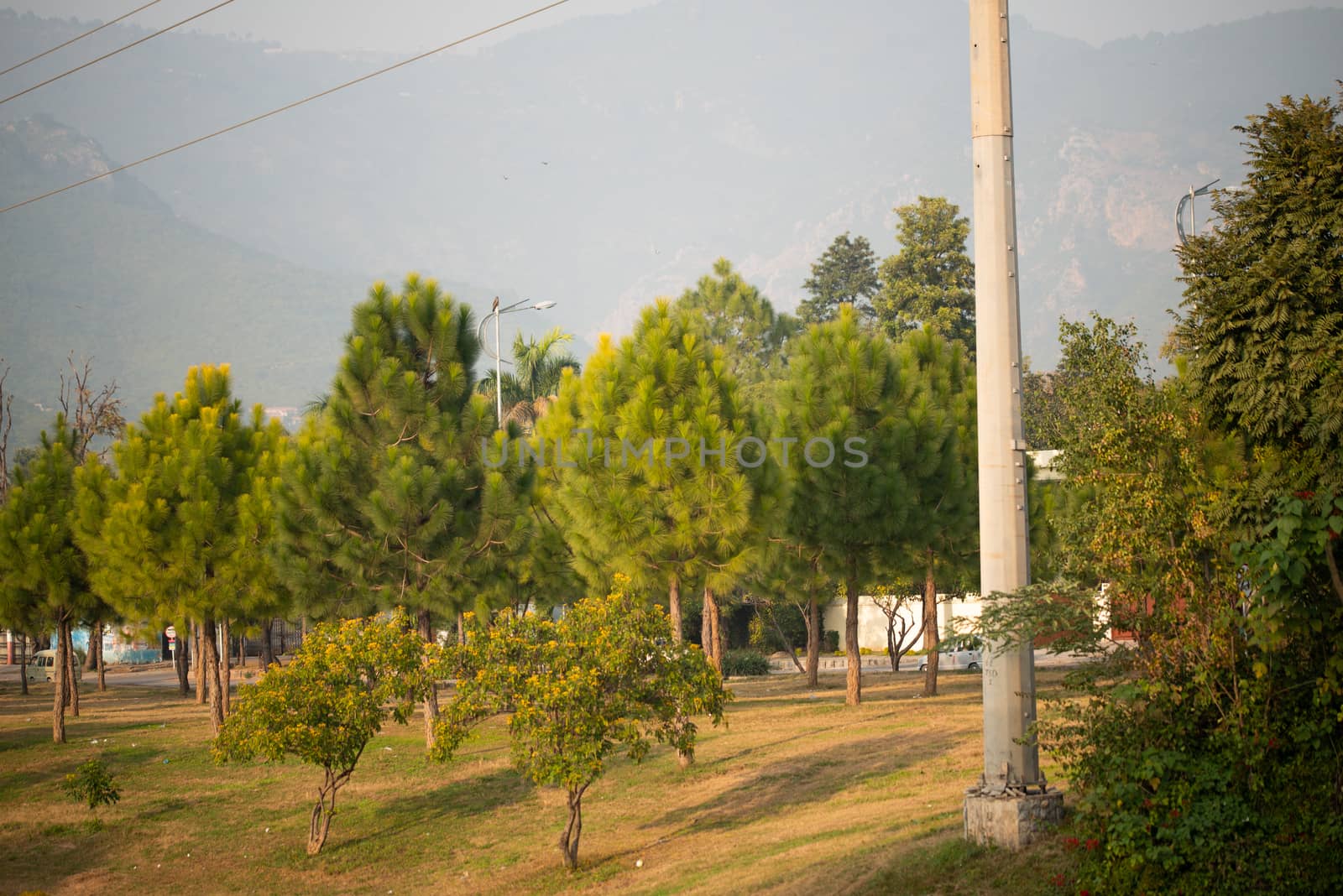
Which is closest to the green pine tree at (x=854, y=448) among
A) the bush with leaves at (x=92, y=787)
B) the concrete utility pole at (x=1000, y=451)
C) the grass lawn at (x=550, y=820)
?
the grass lawn at (x=550, y=820)

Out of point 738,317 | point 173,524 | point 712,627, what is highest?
point 738,317

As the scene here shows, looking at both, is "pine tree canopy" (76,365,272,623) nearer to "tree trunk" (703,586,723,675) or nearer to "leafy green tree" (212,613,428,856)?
"leafy green tree" (212,613,428,856)

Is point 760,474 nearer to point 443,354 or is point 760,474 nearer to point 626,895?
point 443,354

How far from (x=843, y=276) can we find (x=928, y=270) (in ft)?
62.7

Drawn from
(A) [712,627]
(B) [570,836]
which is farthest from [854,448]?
(B) [570,836]

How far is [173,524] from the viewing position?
28484mm

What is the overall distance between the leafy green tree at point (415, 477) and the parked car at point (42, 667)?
32651mm

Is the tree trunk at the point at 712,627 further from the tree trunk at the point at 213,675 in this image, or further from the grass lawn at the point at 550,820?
the tree trunk at the point at 213,675

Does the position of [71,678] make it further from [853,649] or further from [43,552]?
[853,649]

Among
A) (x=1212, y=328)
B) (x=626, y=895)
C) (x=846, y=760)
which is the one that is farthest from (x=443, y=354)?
(x=1212, y=328)

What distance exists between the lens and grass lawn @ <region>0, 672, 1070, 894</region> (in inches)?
515

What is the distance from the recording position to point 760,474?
80.0ft

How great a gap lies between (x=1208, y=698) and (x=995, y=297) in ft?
13.6

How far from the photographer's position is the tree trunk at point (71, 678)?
30509 mm
